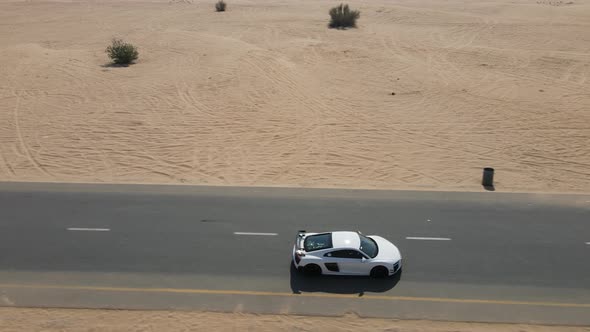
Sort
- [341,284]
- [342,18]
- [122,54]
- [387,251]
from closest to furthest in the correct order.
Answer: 1. [341,284]
2. [387,251]
3. [122,54]
4. [342,18]

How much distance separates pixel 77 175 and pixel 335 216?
9751 millimetres

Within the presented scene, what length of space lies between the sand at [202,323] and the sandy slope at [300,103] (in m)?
8.23

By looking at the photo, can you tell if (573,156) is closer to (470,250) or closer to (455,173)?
(455,173)

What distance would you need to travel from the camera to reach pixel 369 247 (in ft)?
45.2

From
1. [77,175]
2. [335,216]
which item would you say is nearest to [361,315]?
[335,216]

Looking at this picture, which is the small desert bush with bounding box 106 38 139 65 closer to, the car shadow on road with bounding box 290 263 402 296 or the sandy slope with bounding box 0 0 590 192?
the sandy slope with bounding box 0 0 590 192

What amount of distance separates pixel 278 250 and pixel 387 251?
9.35ft

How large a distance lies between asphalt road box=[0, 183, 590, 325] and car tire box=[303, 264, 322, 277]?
0.83ft

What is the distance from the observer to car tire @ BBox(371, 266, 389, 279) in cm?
1330

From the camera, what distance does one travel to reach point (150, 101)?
1093 inches

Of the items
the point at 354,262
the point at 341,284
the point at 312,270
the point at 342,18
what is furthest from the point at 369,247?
the point at 342,18

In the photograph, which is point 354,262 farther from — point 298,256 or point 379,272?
point 298,256

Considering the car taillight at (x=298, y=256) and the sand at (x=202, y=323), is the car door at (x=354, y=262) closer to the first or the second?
the car taillight at (x=298, y=256)

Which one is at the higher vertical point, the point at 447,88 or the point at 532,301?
the point at 447,88
